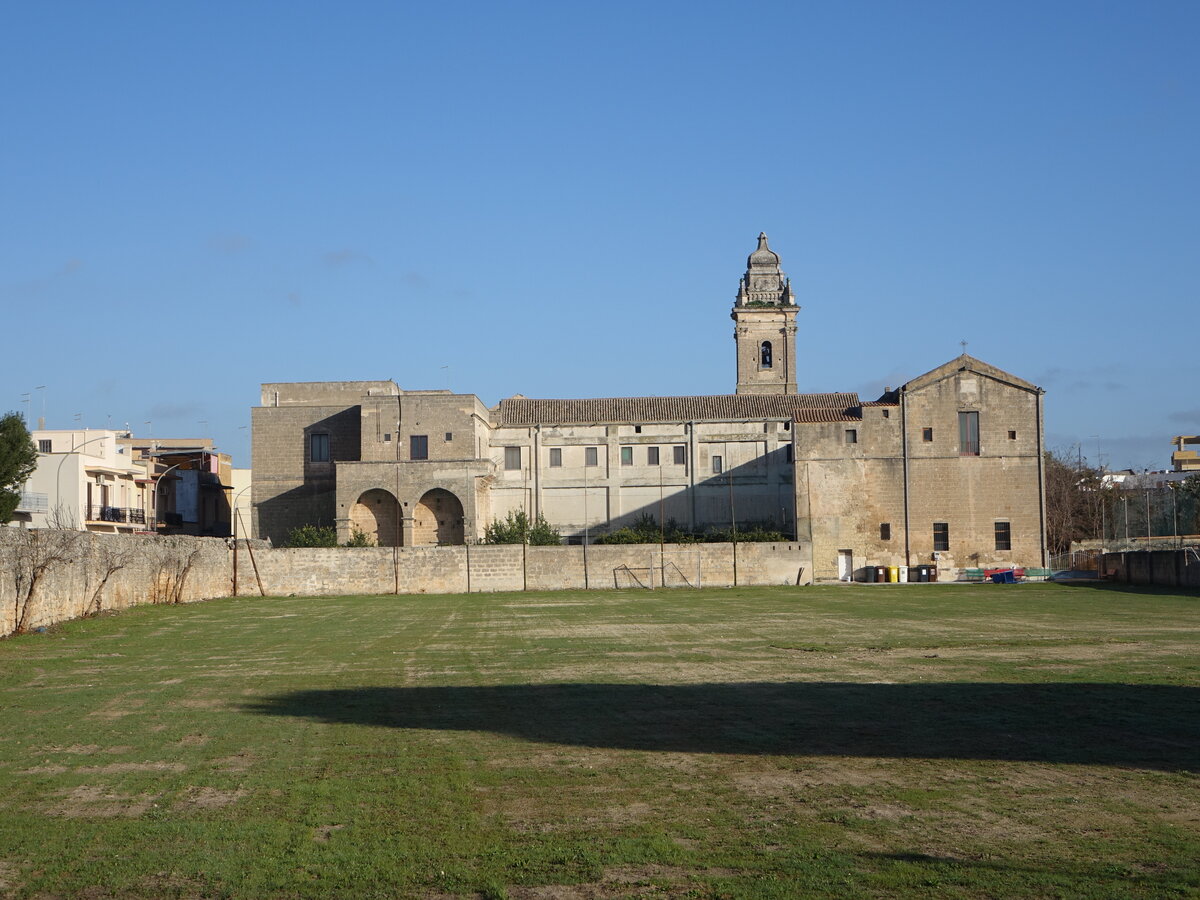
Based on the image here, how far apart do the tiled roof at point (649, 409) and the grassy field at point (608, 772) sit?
46.8 metres

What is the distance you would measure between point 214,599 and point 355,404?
25.2 m

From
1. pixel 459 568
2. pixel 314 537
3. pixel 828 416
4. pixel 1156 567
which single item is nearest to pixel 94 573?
pixel 459 568

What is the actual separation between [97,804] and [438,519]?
172ft

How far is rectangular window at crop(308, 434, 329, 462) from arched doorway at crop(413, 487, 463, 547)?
289 inches

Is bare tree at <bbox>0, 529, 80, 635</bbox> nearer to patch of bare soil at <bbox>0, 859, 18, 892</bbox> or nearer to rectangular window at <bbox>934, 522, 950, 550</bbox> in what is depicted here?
patch of bare soil at <bbox>0, 859, 18, 892</bbox>

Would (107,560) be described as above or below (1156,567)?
A: above

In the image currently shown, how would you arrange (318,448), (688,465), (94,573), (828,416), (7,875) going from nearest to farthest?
(7,875) → (94,573) → (828,416) → (318,448) → (688,465)

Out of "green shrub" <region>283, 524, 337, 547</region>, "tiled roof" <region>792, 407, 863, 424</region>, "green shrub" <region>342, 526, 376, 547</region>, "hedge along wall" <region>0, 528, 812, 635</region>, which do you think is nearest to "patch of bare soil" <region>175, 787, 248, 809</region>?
"hedge along wall" <region>0, 528, 812, 635</region>

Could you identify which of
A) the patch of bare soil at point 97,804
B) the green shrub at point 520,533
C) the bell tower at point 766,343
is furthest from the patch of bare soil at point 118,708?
the bell tower at point 766,343

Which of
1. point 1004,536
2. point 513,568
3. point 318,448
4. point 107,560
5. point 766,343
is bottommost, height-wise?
point 513,568

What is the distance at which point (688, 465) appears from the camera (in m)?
66.0

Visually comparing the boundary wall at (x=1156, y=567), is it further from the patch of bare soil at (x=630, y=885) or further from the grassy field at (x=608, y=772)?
the patch of bare soil at (x=630, y=885)

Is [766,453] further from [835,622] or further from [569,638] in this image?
[569,638]

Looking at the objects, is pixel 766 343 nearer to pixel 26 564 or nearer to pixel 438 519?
pixel 438 519
